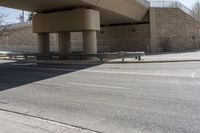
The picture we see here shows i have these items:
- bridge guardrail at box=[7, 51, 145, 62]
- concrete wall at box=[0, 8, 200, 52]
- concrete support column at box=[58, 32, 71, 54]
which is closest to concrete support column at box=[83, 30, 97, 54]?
bridge guardrail at box=[7, 51, 145, 62]

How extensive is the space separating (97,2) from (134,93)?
17525mm

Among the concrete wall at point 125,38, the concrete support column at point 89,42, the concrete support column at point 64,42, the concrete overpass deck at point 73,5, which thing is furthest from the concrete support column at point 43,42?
the concrete wall at point 125,38

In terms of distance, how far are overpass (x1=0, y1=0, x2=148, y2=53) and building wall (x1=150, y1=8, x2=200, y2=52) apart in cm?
1191

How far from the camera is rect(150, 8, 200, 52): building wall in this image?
43688 mm

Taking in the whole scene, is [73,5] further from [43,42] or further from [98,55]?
[43,42]

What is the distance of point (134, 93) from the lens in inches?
410

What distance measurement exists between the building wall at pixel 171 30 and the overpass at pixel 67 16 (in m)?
11.9

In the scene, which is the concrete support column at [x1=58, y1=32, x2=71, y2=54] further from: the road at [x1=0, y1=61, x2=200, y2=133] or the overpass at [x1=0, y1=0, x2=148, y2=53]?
the road at [x1=0, y1=61, x2=200, y2=133]

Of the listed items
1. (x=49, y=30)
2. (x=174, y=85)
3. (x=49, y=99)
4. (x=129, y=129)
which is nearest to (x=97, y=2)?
(x=49, y=30)

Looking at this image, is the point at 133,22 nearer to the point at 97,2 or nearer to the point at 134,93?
the point at 97,2

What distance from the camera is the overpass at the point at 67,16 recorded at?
2650cm

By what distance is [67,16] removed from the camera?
92.8ft

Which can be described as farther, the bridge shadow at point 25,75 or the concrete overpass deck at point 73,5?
the concrete overpass deck at point 73,5

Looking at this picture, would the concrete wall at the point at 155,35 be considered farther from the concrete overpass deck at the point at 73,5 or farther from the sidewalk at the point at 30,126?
the sidewalk at the point at 30,126
